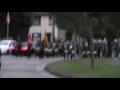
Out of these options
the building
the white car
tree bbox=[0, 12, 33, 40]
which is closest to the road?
the white car

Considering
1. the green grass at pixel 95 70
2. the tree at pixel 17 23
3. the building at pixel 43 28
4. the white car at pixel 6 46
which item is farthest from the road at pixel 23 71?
the building at pixel 43 28

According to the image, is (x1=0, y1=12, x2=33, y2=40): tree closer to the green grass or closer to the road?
the road

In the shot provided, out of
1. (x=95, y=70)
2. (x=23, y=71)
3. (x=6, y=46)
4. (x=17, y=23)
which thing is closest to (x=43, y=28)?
(x=17, y=23)

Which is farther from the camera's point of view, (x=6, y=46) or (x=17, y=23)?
(x=17, y=23)

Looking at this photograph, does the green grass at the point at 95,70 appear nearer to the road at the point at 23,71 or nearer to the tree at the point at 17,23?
the road at the point at 23,71

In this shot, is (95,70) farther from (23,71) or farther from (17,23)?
(17,23)

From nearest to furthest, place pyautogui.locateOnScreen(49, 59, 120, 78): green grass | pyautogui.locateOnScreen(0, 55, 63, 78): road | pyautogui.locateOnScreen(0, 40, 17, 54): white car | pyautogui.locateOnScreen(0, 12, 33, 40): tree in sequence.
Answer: pyautogui.locateOnScreen(49, 59, 120, 78): green grass < pyautogui.locateOnScreen(0, 55, 63, 78): road < pyautogui.locateOnScreen(0, 40, 17, 54): white car < pyautogui.locateOnScreen(0, 12, 33, 40): tree

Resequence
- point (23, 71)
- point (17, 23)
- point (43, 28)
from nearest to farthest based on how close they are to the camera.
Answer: point (23, 71) → point (17, 23) → point (43, 28)
